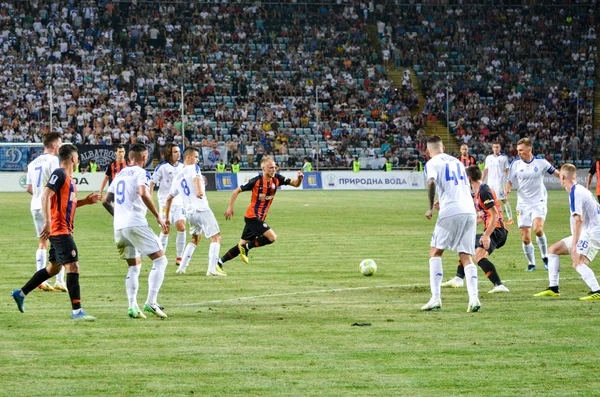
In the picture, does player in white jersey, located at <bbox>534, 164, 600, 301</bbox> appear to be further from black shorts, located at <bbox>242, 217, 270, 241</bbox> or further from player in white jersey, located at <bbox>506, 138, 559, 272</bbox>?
black shorts, located at <bbox>242, 217, 270, 241</bbox>

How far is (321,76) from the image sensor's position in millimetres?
61094

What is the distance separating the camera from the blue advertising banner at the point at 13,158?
159ft

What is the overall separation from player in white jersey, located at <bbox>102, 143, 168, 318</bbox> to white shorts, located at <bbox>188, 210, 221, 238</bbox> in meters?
5.22

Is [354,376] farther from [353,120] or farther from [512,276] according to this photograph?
[353,120]

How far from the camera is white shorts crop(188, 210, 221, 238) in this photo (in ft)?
56.1

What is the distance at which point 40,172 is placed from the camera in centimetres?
1470

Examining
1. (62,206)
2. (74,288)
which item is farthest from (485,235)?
(62,206)

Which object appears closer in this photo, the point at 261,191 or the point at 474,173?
the point at 474,173

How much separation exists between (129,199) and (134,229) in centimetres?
39

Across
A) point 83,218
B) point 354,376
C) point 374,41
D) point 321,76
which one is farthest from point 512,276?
point 374,41

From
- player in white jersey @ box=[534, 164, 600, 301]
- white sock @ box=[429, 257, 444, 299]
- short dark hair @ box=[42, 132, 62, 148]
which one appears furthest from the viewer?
short dark hair @ box=[42, 132, 62, 148]

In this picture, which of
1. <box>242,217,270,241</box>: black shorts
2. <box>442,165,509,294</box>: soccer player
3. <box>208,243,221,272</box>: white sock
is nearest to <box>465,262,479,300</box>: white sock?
<box>442,165,509,294</box>: soccer player

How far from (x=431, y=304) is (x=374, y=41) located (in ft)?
180

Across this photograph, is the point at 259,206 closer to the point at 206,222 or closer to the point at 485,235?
the point at 206,222
